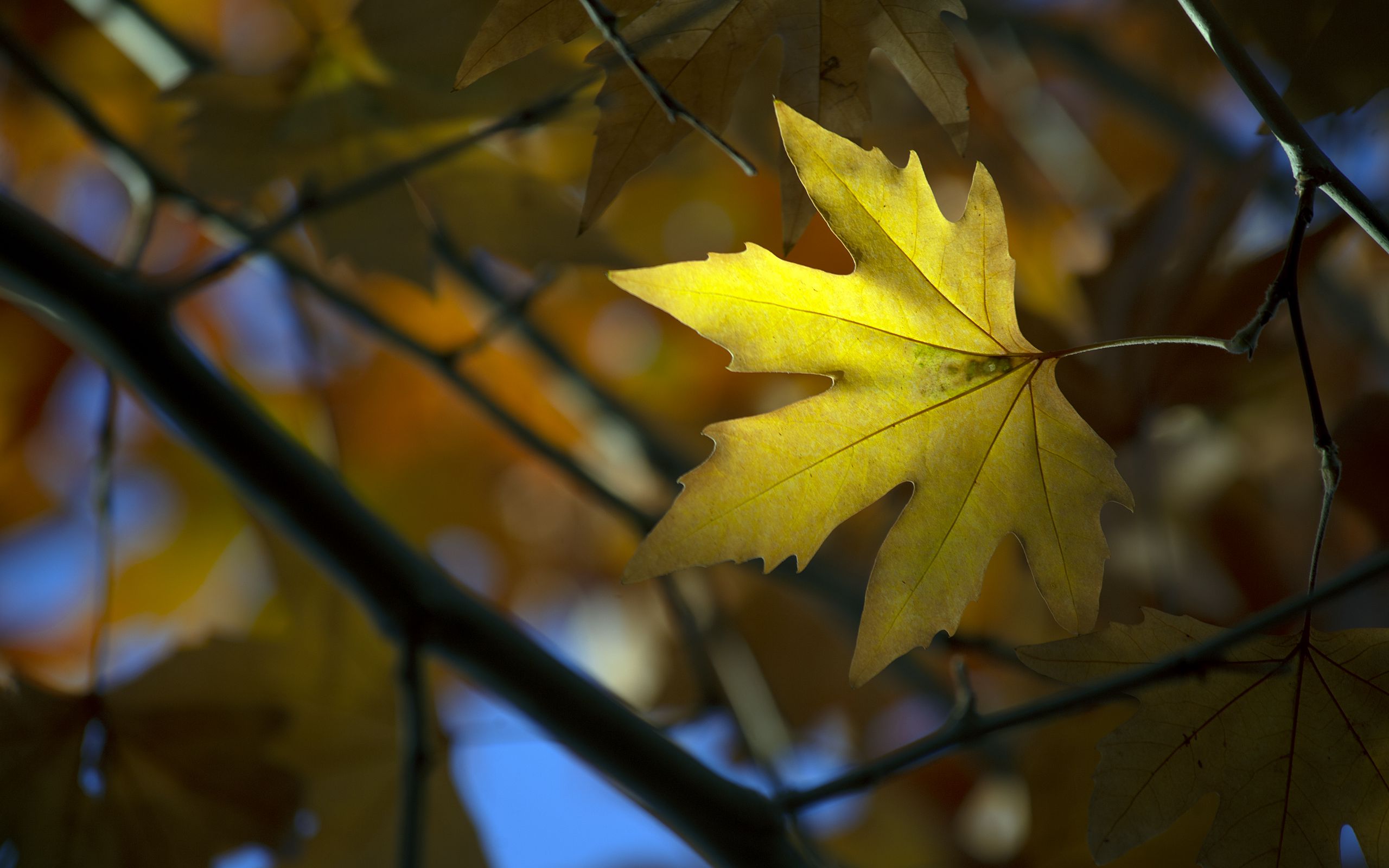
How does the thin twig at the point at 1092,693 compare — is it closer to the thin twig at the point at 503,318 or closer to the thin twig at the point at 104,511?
the thin twig at the point at 503,318

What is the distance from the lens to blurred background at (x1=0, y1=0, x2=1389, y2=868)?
948 millimetres

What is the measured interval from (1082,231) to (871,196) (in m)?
1.61

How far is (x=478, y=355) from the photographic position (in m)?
2.50

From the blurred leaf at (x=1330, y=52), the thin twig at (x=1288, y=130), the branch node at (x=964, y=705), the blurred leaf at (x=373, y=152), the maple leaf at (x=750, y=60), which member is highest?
the blurred leaf at (x=373, y=152)

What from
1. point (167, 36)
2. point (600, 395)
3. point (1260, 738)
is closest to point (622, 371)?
point (600, 395)

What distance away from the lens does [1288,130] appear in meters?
0.51

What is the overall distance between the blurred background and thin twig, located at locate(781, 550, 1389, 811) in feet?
0.69

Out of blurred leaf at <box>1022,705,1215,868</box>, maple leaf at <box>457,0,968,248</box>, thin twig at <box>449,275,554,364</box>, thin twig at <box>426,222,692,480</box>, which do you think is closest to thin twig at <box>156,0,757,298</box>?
maple leaf at <box>457,0,968,248</box>

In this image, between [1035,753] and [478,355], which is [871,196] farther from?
[478,355]

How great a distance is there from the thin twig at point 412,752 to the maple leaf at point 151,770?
1.19 feet

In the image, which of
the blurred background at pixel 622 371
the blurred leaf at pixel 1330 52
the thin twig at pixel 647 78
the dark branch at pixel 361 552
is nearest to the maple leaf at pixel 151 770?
the blurred background at pixel 622 371

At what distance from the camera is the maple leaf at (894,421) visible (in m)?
0.56

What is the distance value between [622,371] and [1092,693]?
2.17 metres

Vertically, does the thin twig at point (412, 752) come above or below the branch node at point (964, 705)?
above
